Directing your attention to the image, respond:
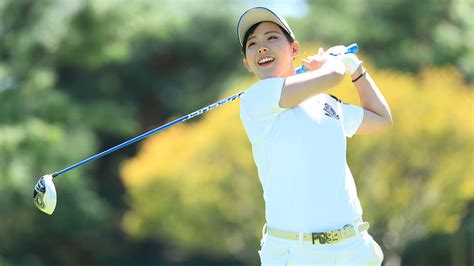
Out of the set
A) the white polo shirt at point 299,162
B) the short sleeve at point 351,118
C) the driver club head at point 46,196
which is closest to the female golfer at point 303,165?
the white polo shirt at point 299,162

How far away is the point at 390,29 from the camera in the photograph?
69.5 ft

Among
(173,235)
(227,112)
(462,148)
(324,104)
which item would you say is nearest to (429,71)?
(462,148)

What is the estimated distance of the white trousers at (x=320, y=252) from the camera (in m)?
2.91

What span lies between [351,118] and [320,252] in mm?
587

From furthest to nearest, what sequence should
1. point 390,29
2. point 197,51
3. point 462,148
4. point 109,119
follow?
point 197,51, point 390,29, point 109,119, point 462,148

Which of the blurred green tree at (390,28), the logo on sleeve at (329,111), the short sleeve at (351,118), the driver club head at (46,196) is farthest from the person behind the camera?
the blurred green tree at (390,28)

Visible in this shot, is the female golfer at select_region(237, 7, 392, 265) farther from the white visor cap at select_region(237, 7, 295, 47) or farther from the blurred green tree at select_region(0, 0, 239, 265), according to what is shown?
the blurred green tree at select_region(0, 0, 239, 265)

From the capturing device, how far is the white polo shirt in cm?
292

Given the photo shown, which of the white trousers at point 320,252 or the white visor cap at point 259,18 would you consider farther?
the white visor cap at point 259,18

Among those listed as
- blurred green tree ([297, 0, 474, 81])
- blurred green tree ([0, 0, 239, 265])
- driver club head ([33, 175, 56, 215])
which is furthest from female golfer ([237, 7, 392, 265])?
blurred green tree ([297, 0, 474, 81])

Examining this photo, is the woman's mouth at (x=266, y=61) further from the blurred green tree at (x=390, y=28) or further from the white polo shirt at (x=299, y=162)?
the blurred green tree at (x=390, y=28)

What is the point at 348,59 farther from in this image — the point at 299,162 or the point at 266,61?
the point at 299,162

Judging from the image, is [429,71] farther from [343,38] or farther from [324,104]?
[324,104]

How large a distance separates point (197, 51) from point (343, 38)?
15.9 feet
